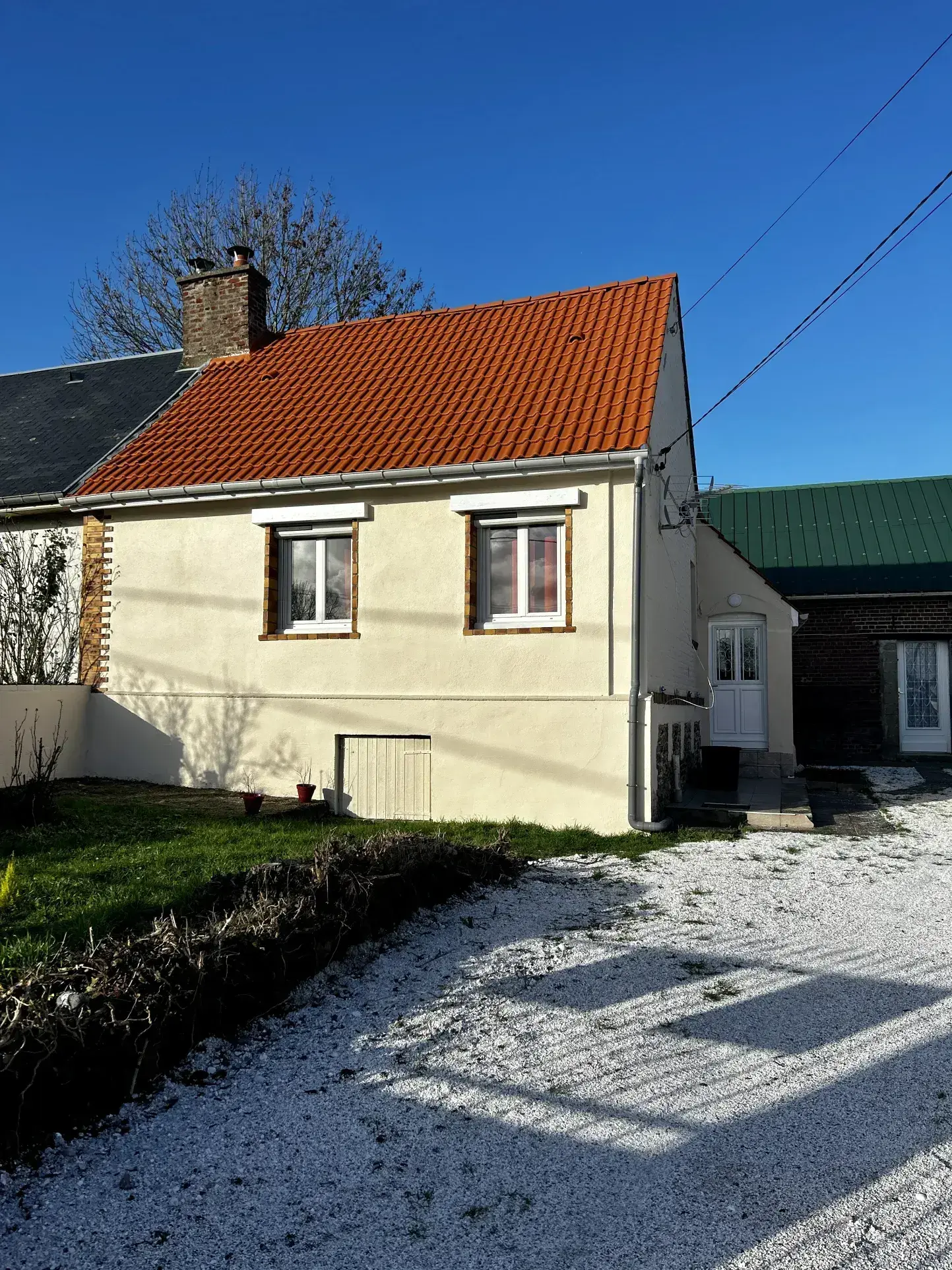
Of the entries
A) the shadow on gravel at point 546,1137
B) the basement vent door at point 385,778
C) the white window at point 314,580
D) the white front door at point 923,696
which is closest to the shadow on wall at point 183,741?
the basement vent door at point 385,778

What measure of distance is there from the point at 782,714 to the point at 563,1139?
12961 millimetres

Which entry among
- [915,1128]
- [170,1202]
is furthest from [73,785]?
[915,1128]

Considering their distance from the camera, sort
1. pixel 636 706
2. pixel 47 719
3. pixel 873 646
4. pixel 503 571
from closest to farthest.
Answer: pixel 636 706 < pixel 503 571 < pixel 47 719 < pixel 873 646

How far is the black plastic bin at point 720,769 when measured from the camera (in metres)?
12.1

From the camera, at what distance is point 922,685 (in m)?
17.9

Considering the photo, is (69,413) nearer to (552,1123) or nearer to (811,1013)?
(811,1013)

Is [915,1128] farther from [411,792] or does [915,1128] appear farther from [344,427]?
[344,427]

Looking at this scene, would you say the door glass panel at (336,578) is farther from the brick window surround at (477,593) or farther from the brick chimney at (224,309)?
the brick chimney at (224,309)

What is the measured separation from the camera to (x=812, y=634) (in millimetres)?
18219

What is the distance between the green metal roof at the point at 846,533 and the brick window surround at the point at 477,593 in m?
9.68

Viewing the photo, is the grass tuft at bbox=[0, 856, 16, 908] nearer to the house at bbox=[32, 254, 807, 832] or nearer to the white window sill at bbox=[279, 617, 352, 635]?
the house at bbox=[32, 254, 807, 832]

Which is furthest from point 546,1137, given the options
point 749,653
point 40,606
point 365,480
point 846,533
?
point 846,533

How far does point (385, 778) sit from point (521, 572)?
2606mm

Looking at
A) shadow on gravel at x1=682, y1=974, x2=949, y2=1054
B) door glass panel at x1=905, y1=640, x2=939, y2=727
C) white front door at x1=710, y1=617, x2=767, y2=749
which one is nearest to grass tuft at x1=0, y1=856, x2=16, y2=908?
shadow on gravel at x1=682, y1=974, x2=949, y2=1054
